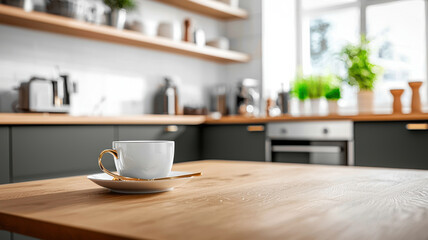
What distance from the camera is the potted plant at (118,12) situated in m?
3.27

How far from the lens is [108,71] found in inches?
141

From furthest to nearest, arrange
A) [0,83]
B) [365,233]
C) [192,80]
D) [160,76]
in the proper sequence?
[192,80]
[160,76]
[0,83]
[365,233]

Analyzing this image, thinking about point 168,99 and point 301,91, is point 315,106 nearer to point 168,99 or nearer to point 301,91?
point 301,91

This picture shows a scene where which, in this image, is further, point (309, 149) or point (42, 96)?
A: point (309, 149)

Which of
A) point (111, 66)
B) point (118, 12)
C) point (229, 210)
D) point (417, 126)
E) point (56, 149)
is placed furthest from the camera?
point (111, 66)

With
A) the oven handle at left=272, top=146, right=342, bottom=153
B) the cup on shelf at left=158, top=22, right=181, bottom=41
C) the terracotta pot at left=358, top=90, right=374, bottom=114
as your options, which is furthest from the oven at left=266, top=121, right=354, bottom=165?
the cup on shelf at left=158, top=22, right=181, bottom=41

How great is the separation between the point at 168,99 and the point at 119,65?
0.47m

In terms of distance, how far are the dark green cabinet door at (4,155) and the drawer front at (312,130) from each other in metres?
1.83

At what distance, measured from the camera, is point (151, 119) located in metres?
3.20

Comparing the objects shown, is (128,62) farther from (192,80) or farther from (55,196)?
(55,196)

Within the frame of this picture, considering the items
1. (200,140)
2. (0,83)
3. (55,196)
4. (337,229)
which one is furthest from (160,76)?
(337,229)

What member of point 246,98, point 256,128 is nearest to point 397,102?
point 256,128

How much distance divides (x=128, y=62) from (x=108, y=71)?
0.69 ft

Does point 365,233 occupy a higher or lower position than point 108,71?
lower
